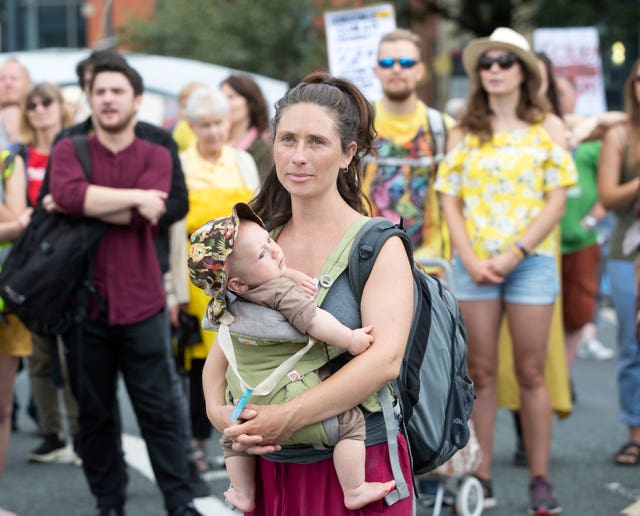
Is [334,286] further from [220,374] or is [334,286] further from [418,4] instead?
[418,4]

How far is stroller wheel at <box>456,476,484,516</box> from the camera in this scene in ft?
19.6

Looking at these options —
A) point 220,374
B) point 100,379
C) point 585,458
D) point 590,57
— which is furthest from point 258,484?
point 590,57

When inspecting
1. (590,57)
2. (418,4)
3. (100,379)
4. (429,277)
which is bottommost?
(100,379)

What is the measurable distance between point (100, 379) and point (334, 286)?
104 inches

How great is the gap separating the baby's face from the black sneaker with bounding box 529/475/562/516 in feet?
10.9

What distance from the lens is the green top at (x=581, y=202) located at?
8.54 meters

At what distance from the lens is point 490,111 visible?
646 centimetres

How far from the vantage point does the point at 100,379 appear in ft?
19.0

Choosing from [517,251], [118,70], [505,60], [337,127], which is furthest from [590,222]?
[337,127]

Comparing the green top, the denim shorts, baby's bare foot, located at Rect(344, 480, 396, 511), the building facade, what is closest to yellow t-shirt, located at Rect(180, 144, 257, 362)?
the denim shorts

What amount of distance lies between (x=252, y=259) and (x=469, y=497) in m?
3.12

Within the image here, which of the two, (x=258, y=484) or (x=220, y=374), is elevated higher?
(x=220, y=374)

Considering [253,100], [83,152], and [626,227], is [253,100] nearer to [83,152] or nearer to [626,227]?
[626,227]

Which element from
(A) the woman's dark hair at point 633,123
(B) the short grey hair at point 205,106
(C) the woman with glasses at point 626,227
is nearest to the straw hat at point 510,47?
(C) the woman with glasses at point 626,227
